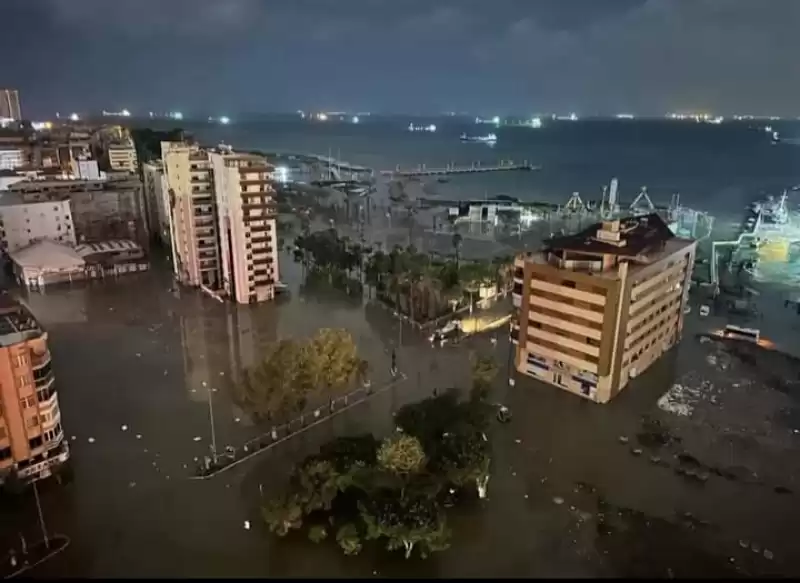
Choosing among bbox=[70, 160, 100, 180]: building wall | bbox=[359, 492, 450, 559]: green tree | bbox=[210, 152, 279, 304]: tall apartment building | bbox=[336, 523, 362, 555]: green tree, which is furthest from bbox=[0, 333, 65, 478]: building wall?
bbox=[70, 160, 100, 180]: building wall

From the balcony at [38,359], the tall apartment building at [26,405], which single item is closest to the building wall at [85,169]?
the tall apartment building at [26,405]

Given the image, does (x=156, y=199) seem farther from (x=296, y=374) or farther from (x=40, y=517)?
(x=40, y=517)

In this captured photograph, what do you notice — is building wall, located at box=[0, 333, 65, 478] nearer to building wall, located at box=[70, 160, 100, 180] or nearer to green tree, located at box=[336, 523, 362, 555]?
green tree, located at box=[336, 523, 362, 555]

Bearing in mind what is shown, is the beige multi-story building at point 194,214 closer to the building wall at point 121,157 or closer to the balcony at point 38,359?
the balcony at point 38,359

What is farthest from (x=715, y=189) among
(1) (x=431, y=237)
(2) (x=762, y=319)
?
(2) (x=762, y=319)

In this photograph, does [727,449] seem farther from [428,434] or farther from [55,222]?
[55,222]

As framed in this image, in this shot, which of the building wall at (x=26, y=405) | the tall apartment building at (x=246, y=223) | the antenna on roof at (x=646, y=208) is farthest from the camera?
the antenna on roof at (x=646, y=208)

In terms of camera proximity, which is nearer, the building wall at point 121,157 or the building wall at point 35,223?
the building wall at point 35,223

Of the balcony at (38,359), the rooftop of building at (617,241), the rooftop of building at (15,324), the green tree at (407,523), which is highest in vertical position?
the rooftop of building at (617,241)
